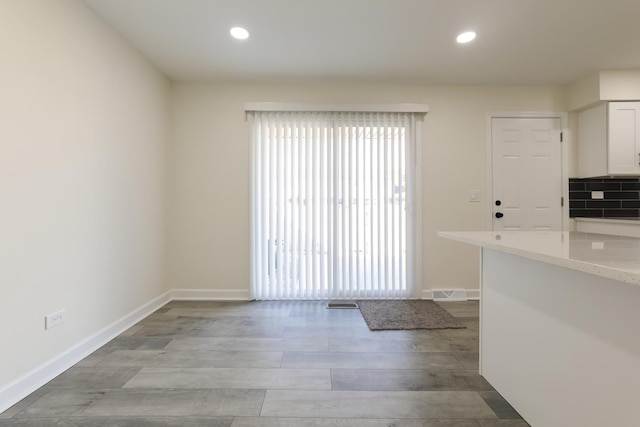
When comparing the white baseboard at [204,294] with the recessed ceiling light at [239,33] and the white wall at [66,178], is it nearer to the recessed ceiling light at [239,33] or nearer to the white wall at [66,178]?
the white wall at [66,178]

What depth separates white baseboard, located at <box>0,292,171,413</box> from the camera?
1.57 meters

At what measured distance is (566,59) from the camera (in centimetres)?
286

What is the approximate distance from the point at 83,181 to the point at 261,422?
197cm

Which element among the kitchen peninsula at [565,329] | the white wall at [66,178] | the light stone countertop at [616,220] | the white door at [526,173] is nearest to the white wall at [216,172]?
the white wall at [66,178]

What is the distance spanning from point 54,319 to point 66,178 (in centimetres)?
90

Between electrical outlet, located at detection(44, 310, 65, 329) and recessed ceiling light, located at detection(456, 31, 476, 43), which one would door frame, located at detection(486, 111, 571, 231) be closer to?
recessed ceiling light, located at detection(456, 31, 476, 43)

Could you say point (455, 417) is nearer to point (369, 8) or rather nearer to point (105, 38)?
point (369, 8)

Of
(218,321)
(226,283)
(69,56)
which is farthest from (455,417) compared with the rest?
(69,56)

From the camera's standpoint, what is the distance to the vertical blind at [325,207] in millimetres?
3367

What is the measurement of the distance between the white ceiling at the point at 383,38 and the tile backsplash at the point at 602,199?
4.05 ft

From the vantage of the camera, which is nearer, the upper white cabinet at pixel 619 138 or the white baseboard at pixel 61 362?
the white baseboard at pixel 61 362

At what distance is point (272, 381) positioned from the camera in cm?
177

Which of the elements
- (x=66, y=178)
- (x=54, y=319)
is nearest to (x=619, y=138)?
(x=66, y=178)

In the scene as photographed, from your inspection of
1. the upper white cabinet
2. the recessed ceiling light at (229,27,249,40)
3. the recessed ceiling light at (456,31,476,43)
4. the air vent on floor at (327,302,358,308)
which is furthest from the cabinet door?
the recessed ceiling light at (229,27,249,40)
